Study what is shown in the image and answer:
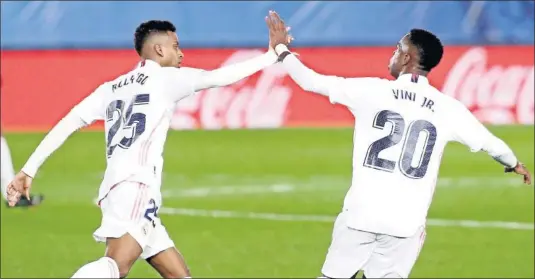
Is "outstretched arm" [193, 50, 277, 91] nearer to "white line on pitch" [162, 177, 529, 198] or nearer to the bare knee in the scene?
the bare knee

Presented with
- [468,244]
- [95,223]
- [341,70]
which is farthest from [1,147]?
[341,70]

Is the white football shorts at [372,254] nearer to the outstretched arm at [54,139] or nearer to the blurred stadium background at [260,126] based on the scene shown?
the outstretched arm at [54,139]

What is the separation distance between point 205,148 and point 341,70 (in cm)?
318

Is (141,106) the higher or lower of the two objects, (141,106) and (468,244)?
the higher

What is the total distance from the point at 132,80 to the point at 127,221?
84 centimetres

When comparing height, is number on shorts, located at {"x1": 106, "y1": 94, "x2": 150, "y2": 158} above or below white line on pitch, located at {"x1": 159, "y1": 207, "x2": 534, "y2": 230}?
above

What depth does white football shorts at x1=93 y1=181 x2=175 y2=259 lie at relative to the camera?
8328 millimetres

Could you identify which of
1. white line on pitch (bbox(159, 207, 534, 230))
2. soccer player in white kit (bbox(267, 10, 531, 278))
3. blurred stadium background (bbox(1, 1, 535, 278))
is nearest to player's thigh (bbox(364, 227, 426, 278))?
soccer player in white kit (bbox(267, 10, 531, 278))

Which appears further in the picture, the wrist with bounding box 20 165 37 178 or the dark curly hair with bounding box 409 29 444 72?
the wrist with bounding box 20 165 37 178

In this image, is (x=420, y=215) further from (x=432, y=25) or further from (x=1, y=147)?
(x=432, y=25)

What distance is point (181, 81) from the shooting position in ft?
27.9

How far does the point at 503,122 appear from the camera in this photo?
24.3 metres

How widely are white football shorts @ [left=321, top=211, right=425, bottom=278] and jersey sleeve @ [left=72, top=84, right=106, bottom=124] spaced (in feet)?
5.26

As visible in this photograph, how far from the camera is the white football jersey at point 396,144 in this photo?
8148mm
